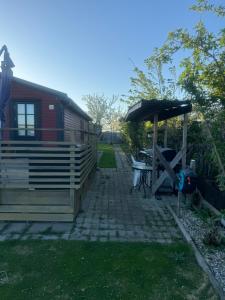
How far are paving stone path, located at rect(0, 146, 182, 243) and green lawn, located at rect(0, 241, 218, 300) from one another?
26 centimetres

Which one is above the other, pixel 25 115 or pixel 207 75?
pixel 207 75

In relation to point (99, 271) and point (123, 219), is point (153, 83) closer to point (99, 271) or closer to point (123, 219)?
point (123, 219)

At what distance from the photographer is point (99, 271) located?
110 inches

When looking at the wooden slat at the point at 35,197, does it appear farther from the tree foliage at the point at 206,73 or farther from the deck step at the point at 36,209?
the tree foliage at the point at 206,73

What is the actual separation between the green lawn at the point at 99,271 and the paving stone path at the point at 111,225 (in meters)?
0.26

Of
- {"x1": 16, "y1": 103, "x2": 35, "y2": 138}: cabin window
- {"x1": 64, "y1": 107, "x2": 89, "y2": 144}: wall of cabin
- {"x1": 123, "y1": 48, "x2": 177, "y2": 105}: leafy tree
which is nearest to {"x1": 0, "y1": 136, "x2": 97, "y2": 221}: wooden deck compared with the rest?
{"x1": 64, "y1": 107, "x2": 89, "y2": 144}: wall of cabin

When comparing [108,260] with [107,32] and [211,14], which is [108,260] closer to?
[211,14]

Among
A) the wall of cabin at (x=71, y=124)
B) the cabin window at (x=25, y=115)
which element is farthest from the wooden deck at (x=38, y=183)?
the cabin window at (x=25, y=115)

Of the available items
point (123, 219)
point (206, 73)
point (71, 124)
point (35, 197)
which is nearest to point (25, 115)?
point (71, 124)

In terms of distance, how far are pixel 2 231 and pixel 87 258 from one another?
1.69m

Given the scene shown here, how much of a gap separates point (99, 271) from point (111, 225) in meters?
1.43

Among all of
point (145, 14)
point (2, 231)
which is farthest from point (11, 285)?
point (145, 14)

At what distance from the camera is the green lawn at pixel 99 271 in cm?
241

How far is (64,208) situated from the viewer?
4.34 meters
